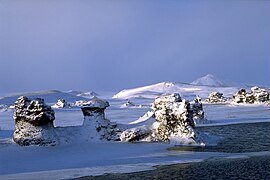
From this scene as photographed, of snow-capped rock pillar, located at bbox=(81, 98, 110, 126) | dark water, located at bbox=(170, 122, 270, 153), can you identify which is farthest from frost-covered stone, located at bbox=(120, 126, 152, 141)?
dark water, located at bbox=(170, 122, 270, 153)

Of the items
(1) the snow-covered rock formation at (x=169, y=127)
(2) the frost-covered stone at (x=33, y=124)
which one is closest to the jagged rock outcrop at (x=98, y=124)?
(1) the snow-covered rock formation at (x=169, y=127)

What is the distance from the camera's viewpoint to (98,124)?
32531mm

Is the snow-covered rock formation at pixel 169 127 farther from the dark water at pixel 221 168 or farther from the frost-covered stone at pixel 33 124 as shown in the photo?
the frost-covered stone at pixel 33 124

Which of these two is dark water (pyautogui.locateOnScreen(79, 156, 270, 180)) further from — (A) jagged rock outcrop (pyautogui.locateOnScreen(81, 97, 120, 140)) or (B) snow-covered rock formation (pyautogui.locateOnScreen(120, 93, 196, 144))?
(A) jagged rock outcrop (pyautogui.locateOnScreen(81, 97, 120, 140))

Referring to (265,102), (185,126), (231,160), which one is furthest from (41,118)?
(265,102)

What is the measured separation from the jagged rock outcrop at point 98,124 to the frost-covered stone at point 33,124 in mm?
3640

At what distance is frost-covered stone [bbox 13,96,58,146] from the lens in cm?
2858

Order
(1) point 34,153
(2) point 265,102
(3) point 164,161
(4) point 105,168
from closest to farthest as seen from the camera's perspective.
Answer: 1. (4) point 105,168
2. (3) point 164,161
3. (1) point 34,153
4. (2) point 265,102

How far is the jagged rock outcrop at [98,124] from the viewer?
3228 centimetres

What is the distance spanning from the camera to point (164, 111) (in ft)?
107

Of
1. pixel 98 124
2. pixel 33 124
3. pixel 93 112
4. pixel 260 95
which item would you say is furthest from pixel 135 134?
pixel 260 95

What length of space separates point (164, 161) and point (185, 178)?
478 centimetres

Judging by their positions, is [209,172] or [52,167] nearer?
[209,172]

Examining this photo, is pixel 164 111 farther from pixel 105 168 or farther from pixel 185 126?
pixel 105 168
